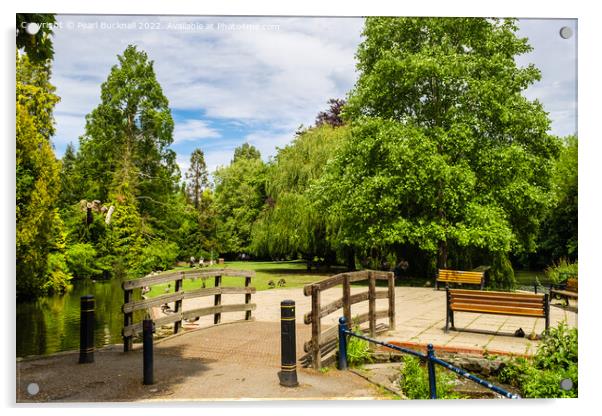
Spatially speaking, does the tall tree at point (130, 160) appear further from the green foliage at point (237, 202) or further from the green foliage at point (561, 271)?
the green foliage at point (561, 271)

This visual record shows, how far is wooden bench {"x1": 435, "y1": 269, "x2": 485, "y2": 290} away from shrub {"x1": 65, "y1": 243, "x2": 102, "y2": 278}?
9271 millimetres

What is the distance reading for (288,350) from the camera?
595 cm

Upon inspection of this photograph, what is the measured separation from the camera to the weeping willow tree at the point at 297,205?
20078mm

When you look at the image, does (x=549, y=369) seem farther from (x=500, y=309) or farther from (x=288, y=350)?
(x=288, y=350)

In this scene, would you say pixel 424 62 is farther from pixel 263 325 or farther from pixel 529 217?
pixel 263 325

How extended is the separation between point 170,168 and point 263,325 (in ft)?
14.5

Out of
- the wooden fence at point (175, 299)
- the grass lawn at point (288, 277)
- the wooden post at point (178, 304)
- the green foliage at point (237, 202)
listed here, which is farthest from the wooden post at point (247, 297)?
the green foliage at point (237, 202)

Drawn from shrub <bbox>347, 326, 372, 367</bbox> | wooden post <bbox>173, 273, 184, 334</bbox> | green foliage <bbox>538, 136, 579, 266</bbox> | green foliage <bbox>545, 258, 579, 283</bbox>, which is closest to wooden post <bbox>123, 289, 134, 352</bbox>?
wooden post <bbox>173, 273, 184, 334</bbox>

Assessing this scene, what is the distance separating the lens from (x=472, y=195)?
1388 centimetres

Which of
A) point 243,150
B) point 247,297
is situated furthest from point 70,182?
point 247,297

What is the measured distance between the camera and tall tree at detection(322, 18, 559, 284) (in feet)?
39.7

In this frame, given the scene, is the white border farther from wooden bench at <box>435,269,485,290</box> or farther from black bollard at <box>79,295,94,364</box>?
wooden bench at <box>435,269,485,290</box>

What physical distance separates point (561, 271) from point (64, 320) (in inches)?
449

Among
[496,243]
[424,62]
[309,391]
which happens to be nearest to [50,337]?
[309,391]
